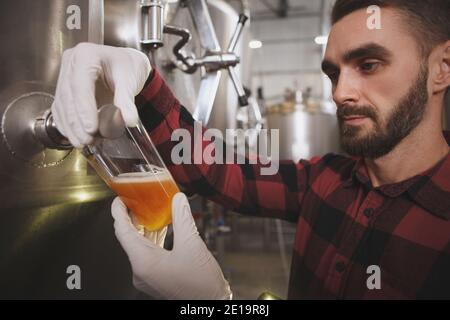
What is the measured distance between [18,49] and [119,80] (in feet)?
0.49

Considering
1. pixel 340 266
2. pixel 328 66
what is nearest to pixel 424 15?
pixel 328 66

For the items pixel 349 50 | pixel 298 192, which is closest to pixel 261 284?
pixel 298 192

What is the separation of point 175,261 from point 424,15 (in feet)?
2.40

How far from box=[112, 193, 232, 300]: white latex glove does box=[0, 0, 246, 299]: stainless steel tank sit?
0.13 m

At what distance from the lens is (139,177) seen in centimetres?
58

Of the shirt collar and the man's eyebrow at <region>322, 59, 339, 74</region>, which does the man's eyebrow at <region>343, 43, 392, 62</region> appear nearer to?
the man's eyebrow at <region>322, 59, 339, 74</region>

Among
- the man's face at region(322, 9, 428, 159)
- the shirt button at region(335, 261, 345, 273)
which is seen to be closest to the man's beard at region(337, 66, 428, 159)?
the man's face at region(322, 9, 428, 159)

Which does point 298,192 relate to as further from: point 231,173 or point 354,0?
point 354,0

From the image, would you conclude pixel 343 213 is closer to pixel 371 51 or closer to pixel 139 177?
pixel 371 51

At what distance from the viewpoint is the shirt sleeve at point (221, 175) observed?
0.85 meters

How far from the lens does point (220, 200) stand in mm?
1061

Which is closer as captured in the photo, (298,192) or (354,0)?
(354,0)

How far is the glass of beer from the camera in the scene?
1.92 feet
